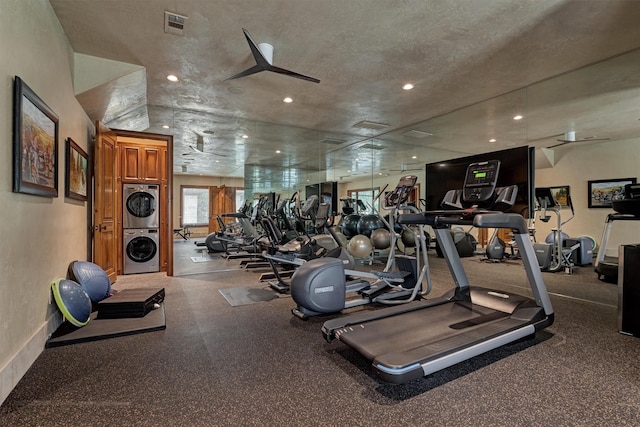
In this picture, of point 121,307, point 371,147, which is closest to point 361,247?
point 371,147

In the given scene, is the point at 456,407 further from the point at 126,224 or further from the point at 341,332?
the point at 126,224

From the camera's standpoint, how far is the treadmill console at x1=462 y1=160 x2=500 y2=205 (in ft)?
9.78

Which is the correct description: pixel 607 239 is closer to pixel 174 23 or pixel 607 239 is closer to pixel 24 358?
pixel 174 23

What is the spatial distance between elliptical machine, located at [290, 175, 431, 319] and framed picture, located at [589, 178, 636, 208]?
111 inches

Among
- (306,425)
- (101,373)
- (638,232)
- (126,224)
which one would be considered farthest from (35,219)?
(638,232)

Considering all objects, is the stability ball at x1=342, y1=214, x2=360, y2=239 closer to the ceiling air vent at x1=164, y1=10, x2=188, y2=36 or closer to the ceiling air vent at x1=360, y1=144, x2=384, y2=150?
the ceiling air vent at x1=360, y1=144, x2=384, y2=150

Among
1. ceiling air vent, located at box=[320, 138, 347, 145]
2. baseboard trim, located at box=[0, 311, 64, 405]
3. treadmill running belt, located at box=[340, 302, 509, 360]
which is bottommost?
baseboard trim, located at box=[0, 311, 64, 405]

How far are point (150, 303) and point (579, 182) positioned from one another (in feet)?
22.1

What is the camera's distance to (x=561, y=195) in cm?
566

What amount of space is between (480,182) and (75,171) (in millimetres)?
4631

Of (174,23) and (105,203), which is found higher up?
(174,23)

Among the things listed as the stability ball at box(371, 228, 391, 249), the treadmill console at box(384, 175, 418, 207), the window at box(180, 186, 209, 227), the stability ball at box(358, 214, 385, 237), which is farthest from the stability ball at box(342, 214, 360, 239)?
the treadmill console at box(384, 175, 418, 207)

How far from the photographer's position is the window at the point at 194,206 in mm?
8719

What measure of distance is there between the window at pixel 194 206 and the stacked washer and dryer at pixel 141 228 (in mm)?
2872
